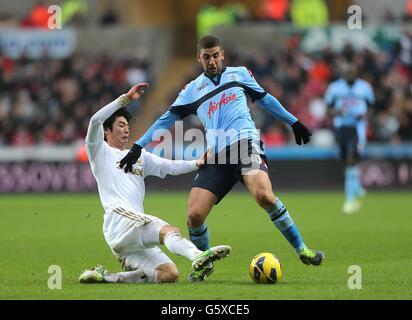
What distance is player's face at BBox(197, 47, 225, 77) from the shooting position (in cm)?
974

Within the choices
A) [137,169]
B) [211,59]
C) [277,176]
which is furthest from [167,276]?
[277,176]

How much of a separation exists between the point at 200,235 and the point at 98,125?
162cm

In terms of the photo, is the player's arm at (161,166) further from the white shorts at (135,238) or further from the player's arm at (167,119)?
the white shorts at (135,238)

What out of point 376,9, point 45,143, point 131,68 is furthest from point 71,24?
point 376,9

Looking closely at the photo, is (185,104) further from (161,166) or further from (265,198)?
(265,198)

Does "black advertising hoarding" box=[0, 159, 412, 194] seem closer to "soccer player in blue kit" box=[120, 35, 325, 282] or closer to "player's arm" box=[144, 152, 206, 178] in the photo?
"soccer player in blue kit" box=[120, 35, 325, 282]

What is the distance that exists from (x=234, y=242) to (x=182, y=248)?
4.76 metres

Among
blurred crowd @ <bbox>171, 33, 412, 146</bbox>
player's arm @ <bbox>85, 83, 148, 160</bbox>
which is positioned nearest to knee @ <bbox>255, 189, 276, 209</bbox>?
player's arm @ <bbox>85, 83, 148, 160</bbox>

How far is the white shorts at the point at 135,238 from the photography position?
910 centimetres

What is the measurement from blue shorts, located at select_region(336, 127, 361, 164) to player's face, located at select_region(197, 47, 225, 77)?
29.5 ft

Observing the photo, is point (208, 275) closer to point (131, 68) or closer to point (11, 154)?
point (11, 154)

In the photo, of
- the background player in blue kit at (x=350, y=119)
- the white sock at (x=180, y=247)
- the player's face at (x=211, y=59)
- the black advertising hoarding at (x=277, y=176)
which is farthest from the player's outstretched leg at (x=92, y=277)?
the black advertising hoarding at (x=277, y=176)

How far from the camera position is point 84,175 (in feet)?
79.8

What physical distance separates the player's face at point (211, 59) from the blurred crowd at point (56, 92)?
15.6 metres
